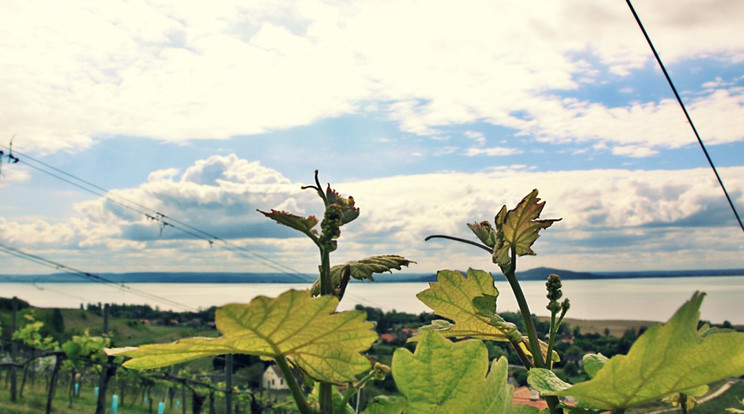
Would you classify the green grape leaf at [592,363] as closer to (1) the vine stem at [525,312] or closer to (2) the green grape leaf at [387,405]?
(1) the vine stem at [525,312]

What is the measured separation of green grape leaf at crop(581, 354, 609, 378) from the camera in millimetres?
560

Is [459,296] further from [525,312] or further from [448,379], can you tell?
[448,379]

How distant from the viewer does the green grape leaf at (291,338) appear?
1.15 feet

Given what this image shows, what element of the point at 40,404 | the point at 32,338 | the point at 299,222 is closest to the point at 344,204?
the point at 299,222

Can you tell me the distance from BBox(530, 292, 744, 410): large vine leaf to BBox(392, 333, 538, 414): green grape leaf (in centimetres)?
6

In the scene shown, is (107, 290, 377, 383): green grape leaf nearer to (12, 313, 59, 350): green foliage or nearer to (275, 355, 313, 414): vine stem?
(275, 355, 313, 414): vine stem

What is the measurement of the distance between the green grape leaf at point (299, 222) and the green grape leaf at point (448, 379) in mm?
126

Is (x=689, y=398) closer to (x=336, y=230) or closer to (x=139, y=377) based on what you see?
(x=336, y=230)

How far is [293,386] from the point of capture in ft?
1.30

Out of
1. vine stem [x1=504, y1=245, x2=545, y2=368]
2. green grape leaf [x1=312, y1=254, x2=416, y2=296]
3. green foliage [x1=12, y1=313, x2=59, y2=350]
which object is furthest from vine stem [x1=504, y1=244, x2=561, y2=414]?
green foliage [x1=12, y1=313, x2=59, y2=350]

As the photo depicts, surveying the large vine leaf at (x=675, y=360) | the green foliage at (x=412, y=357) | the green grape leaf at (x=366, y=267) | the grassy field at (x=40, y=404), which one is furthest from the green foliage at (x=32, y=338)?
the large vine leaf at (x=675, y=360)

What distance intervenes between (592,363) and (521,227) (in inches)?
6.4

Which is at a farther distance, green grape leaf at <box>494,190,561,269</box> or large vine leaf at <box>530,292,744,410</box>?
green grape leaf at <box>494,190,561,269</box>

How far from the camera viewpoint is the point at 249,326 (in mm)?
357
